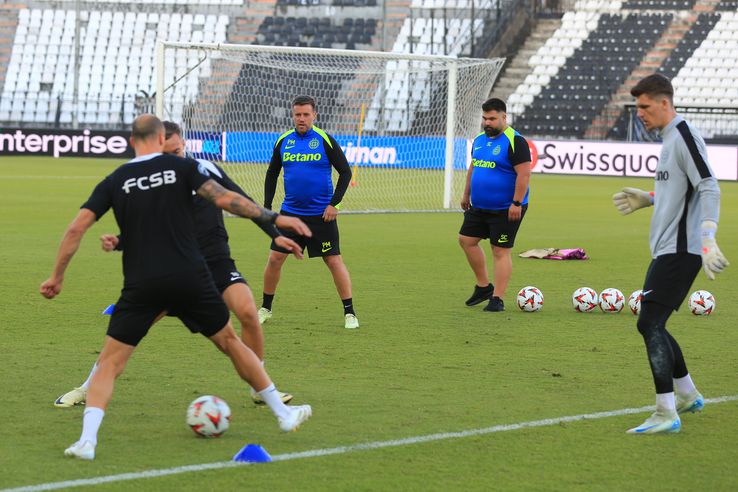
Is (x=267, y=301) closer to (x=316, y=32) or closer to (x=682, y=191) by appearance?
(x=682, y=191)

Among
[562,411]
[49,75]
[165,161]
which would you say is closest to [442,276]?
[562,411]

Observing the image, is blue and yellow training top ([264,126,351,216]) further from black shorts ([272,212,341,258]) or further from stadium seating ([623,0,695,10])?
stadium seating ([623,0,695,10])

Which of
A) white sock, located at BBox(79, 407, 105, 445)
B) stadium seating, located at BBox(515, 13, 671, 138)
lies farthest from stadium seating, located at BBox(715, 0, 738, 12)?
white sock, located at BBox(79, 407, 105, 445)

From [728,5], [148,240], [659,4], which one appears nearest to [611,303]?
[148,240]

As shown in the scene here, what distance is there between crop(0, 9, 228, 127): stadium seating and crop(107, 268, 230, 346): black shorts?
136 ft

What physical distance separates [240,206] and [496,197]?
6.20 metres

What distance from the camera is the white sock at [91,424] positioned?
20.5 ft

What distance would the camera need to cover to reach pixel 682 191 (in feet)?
22.9

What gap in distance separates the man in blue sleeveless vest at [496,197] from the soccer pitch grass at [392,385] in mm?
460

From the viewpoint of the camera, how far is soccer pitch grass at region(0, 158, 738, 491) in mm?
6133

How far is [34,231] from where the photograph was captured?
19359 millimetres

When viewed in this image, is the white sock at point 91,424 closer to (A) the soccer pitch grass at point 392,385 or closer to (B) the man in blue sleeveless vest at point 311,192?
(A) the soccer pitch grass at point 392,385

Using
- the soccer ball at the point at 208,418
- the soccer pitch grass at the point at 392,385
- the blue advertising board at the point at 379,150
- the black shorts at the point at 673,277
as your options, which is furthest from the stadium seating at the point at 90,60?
the black shorts at the point at 673,277

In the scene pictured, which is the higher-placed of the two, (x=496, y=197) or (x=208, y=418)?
(x=208, y=418)
